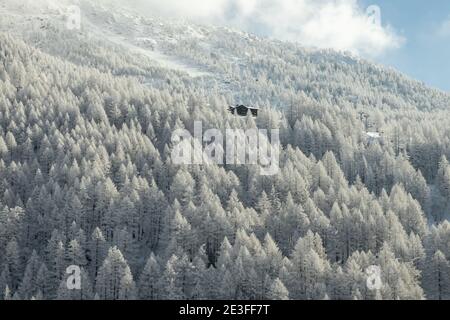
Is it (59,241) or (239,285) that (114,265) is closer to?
(59,241)

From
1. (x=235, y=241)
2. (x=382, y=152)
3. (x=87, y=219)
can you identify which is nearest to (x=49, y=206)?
(x=87, y=219)

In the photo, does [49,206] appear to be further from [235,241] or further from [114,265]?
[235,241]

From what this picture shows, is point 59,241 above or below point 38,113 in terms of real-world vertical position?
below

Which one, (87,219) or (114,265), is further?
(87,219)

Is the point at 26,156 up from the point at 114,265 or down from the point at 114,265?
up

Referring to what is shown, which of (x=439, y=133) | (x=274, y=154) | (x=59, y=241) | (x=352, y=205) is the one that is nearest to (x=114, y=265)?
(x=59, y=241)

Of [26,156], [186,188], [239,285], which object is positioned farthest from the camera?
[26,156]

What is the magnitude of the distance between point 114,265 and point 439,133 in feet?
431

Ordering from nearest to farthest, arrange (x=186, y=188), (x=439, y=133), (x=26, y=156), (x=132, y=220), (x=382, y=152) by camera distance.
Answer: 1. (x=132, y=220)
2. (x=186, y=188)
3. (x=26, y=156)
4. (x=382, y=152)
5. (x=439, y=133)

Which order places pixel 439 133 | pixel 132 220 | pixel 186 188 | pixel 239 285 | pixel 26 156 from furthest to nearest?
pixel 439 133
pixel 26 156
pixel 186 188
pixel 132 220
pixel 239 285

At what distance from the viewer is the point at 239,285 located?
311ft

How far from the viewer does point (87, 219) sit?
124 meters

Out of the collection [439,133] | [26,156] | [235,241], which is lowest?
[235,241]

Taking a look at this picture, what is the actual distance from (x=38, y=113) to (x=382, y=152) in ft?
350
